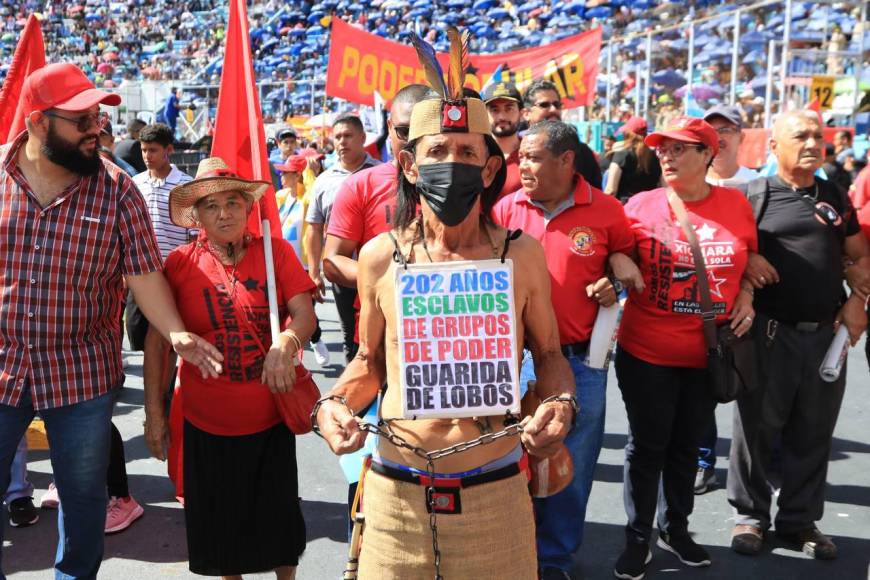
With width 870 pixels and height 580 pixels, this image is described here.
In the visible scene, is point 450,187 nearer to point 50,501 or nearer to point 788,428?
point 788,428

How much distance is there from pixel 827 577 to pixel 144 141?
4616 millimetres

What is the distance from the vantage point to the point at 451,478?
2561 millimetres

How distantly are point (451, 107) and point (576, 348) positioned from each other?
→ 173cm

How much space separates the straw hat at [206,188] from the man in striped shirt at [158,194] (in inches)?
69.1

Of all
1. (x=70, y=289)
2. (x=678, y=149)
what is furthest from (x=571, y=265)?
(x=70, y=289)

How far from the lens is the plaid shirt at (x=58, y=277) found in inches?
129

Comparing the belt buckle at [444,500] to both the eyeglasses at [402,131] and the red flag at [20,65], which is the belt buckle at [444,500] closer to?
the eyeglasses at [402,131]

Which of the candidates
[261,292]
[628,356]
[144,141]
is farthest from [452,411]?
[144,141]

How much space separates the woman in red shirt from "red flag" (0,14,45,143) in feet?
9.52

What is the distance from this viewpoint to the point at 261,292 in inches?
144

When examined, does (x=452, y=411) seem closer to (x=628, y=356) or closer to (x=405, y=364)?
(x=405, y=364)

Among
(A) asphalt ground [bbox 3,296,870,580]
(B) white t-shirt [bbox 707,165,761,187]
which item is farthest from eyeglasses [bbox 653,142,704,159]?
(A) asphalt ground [bbox 3,296,870,580]

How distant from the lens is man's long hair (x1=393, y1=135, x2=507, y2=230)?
2691mm

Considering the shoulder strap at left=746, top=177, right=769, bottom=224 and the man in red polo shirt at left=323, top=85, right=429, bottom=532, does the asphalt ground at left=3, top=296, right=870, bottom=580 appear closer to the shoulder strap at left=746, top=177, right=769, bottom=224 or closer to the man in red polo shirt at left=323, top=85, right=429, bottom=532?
the man in red polo shirt at left=323, top=85, right=429, bottom=532
